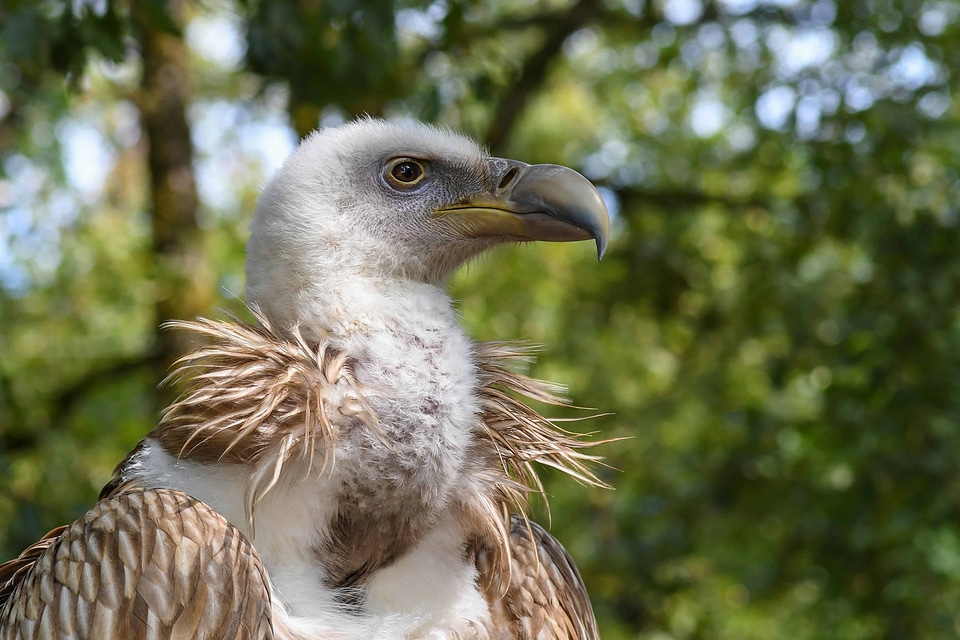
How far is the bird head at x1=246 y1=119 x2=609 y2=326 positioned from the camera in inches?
94.8

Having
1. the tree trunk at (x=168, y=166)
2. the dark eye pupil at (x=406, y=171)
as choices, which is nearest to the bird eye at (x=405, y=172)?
the dark eye pupil at (x=406, y=171)

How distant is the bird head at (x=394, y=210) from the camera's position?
2408 millimetres

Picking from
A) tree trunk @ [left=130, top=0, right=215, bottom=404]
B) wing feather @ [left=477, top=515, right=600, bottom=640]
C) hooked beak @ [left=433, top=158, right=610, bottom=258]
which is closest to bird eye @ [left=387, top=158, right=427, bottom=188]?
hooked beak @ [left=433, top=158, right=610, bottom=258]

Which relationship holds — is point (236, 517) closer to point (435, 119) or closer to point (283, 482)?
point (283, 482)

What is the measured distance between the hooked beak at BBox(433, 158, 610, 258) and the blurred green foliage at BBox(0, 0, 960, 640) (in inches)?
57.8

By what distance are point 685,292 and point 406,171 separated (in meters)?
5.47

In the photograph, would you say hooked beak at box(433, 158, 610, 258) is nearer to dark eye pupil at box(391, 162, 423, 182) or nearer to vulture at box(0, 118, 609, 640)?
vulture at box(0, 118, 609, 640)

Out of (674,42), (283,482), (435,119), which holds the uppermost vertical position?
(674,42)

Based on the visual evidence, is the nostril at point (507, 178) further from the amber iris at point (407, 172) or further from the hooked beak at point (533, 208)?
the amber iris at point (407, 172)

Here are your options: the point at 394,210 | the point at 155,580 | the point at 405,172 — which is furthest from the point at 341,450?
the point at 405,172

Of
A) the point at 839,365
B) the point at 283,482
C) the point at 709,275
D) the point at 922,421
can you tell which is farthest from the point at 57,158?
the point at 283,482

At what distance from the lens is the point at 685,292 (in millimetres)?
7953

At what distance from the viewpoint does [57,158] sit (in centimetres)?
824

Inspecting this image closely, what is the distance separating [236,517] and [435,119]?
10.4 feet
